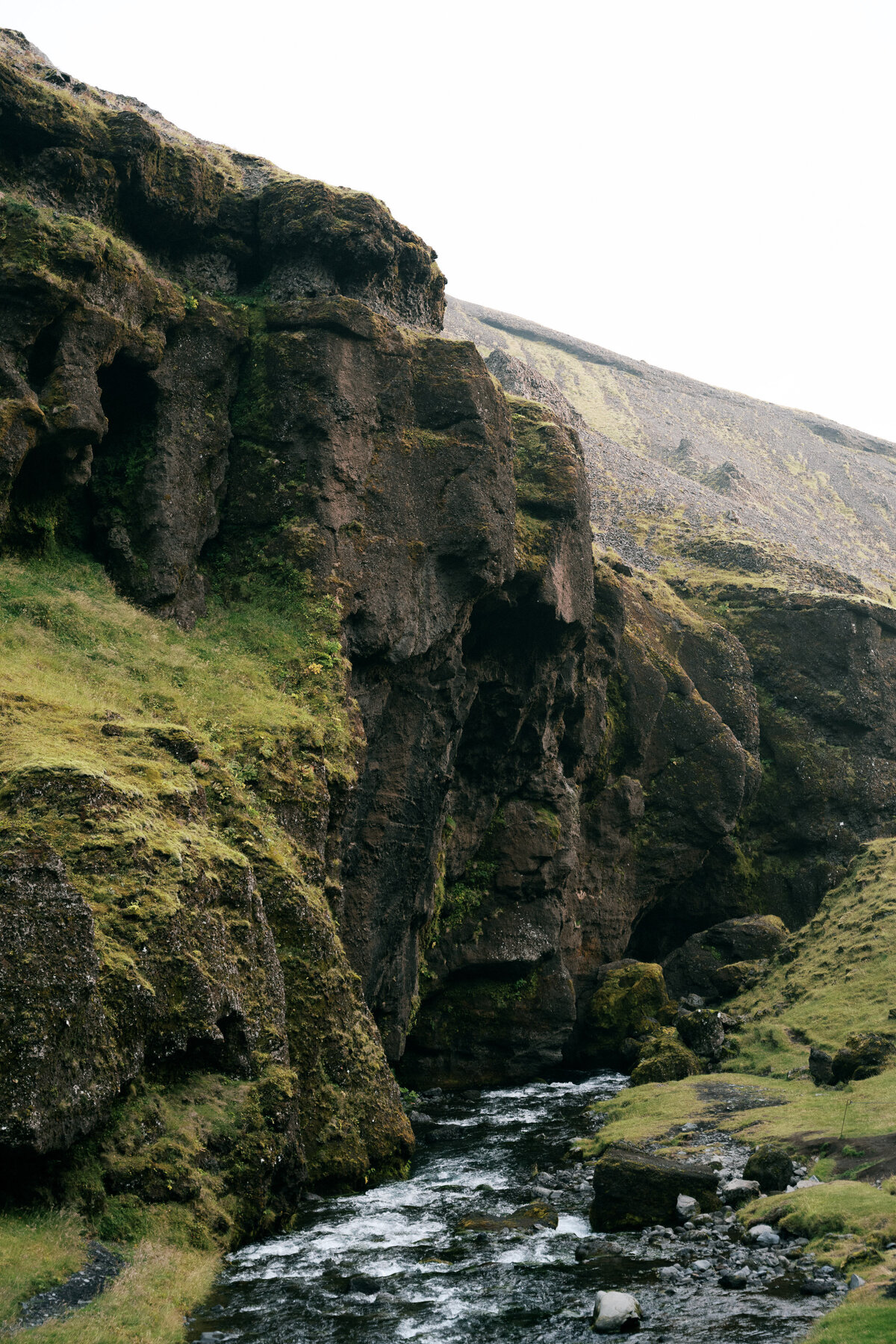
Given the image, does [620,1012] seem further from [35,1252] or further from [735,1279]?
[35,1252]

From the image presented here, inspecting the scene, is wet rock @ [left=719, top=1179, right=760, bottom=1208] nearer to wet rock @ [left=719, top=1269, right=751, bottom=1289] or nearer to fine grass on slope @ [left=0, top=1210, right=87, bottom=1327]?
wet rock @ [left=719, top=1269, right=751, bottom=1289]

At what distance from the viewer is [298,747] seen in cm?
2406

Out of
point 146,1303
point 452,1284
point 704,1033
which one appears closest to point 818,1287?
point 452,1284

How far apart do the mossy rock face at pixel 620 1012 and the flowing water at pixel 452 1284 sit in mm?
17603

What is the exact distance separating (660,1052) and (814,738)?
89.5 ft

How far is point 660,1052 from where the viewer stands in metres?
33.1

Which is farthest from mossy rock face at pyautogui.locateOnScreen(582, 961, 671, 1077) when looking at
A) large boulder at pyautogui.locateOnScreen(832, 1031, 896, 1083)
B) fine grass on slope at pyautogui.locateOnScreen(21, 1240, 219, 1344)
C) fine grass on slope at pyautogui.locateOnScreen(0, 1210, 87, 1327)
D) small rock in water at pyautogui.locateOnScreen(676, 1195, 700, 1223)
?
fine grass on slope at pyautogui.locateOnScreen(0, 1210, 87, 1327)

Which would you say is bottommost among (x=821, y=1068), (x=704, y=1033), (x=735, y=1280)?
(x=704, y=1033)

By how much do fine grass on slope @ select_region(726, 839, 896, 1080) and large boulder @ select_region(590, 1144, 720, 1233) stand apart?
13167 mm

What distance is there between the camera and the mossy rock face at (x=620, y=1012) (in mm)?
38000

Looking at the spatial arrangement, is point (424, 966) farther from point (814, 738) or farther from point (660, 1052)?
point (814, 738)

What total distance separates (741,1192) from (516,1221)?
3.97 meters

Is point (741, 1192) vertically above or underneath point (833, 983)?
above

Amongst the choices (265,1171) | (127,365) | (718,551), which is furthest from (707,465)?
(265,1171)
